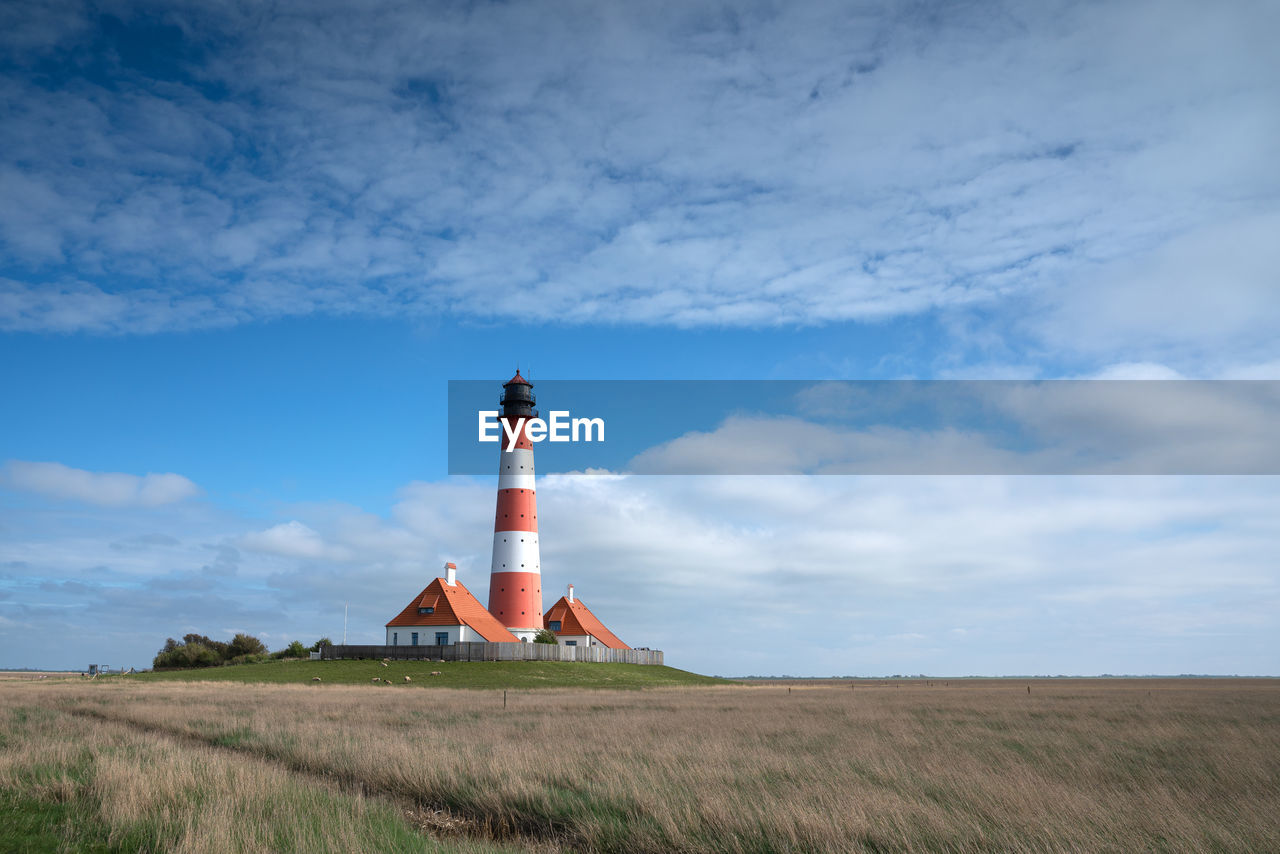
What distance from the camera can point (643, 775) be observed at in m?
14.4

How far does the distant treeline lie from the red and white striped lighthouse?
15.7m

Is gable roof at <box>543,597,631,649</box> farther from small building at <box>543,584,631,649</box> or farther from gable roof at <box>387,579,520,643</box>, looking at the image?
gable roof at <box>387,579,520,643</box>

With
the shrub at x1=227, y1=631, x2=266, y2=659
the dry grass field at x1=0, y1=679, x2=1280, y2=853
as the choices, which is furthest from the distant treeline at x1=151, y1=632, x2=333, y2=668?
the dry grass field at x1=0, y1=679, x2=1280, y2=853

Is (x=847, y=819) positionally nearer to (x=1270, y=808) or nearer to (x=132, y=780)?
(x=1270, y=808)

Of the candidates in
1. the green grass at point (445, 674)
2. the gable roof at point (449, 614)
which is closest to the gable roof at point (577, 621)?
the gable roof at point (449, 614)

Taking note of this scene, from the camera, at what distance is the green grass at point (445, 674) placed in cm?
5216

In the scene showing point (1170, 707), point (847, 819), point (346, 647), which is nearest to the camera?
point (847, 819)

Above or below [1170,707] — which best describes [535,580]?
above

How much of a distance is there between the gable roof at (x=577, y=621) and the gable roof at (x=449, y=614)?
1065 cm

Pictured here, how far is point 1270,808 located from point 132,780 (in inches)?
677

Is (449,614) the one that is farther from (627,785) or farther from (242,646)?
(627,785)

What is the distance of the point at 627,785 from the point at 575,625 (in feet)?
233

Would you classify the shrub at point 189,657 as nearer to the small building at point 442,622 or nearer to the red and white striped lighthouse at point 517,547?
the small building at point 442,622

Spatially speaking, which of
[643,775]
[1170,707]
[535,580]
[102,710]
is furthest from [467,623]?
[643,775]
